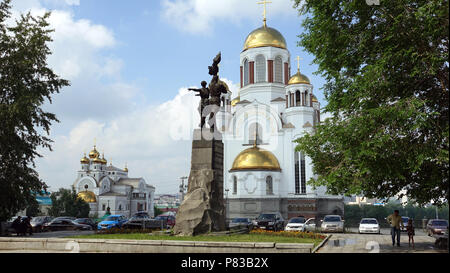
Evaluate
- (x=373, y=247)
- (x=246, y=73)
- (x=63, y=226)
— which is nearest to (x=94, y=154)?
(x=246, y=73)

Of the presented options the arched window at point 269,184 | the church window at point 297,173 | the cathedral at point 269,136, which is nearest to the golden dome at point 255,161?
the cathedral at point 269,136

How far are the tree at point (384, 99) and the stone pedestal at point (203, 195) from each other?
3836 mm

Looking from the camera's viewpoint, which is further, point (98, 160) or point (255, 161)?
point (98, 160)

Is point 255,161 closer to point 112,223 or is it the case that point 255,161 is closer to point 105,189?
point 112,223

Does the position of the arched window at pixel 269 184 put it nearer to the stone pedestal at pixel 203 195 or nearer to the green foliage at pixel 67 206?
the stone pedestal at pixel 203 195

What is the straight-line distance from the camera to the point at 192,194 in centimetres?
1473

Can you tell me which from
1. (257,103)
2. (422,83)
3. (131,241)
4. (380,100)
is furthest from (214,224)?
(257,103)

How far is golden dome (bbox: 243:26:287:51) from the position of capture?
1918 inches

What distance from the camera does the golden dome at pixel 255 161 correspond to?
138ft

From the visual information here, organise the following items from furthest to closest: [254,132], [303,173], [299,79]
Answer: [254,132] → [299,79] → [303,173]

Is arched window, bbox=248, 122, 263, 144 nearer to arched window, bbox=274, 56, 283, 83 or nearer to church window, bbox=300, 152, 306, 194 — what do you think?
church window, bbox=300, 152, 306, 194

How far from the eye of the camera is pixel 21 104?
1784 cm

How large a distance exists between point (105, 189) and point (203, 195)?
64496 mm

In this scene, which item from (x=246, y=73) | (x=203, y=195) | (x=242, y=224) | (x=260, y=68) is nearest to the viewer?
(x=203, y=195)
